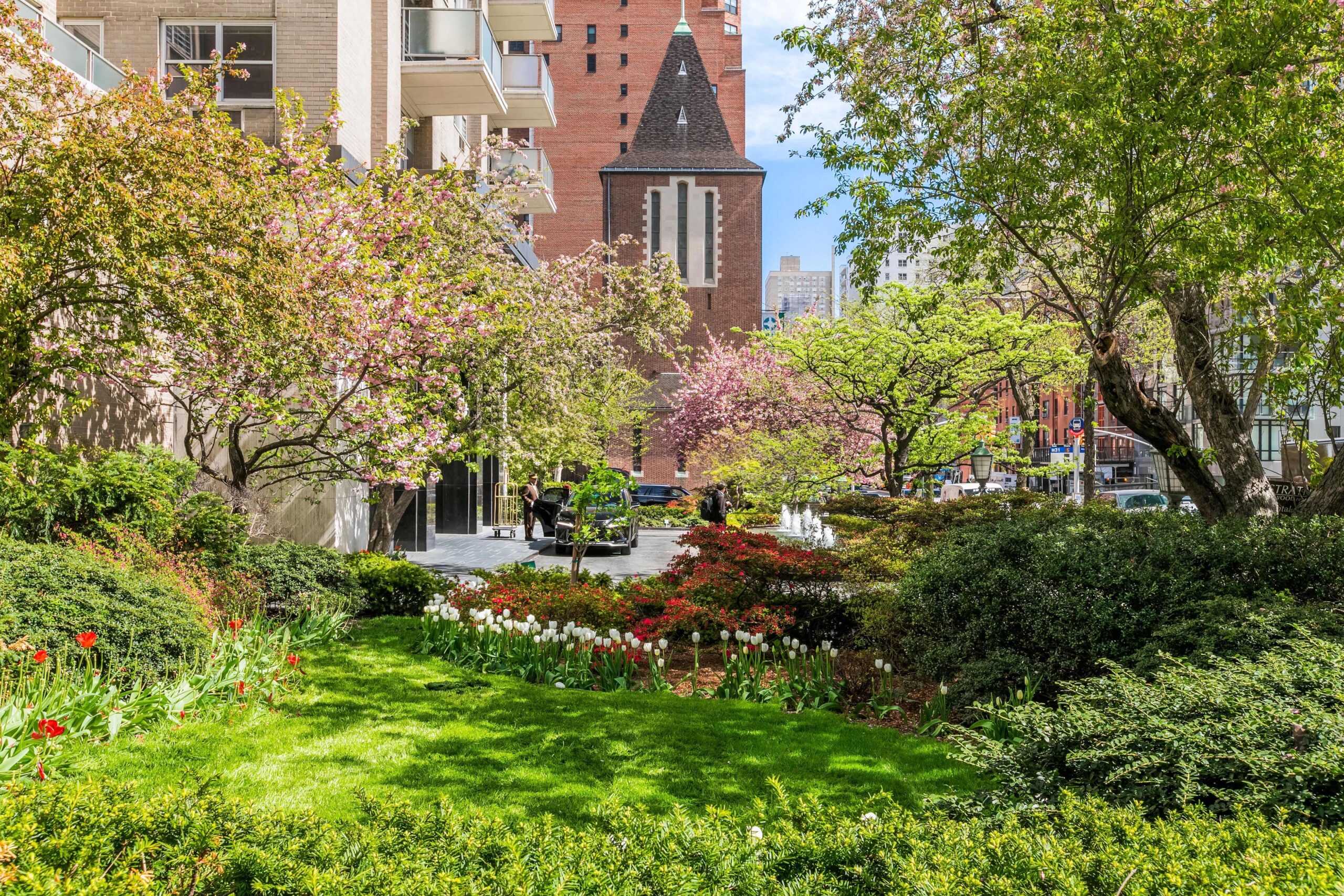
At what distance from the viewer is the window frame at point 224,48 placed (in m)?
17.2

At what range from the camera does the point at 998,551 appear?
761cm

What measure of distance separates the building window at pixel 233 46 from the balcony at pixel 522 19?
12244 mm

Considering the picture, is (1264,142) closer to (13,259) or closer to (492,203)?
(13,259)

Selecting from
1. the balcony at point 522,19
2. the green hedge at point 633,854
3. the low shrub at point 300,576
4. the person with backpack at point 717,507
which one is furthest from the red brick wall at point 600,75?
the green hedge at point 633,854

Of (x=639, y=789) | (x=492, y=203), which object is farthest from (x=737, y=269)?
(x=639, y=789)

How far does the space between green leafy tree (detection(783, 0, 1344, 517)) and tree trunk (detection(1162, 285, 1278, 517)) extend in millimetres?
20

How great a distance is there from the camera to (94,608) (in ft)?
22.3

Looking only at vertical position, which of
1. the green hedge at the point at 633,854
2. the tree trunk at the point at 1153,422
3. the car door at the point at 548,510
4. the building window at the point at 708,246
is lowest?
the car door at the point at 548,510

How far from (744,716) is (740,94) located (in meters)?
70.5

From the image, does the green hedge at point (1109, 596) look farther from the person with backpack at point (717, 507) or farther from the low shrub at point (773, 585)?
the person with backpack at point (717, 507)

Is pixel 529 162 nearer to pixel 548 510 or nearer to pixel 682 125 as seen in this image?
pixel 548 510

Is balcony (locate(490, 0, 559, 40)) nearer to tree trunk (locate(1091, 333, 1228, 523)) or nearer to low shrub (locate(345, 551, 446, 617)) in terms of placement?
low shrub (locate(345, 551, 446, 617))

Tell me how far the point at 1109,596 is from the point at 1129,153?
4.57m

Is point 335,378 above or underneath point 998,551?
above
